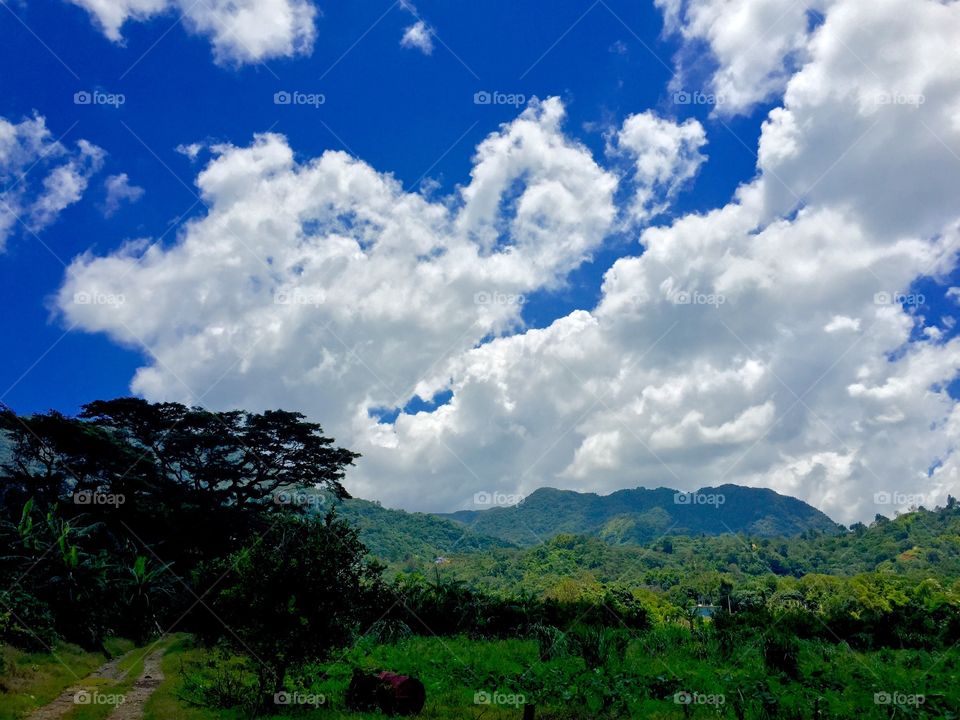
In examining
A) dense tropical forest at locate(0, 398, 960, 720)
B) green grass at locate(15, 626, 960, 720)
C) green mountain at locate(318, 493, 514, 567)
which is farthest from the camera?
green mountain at locate(318, 493, 514, 567)

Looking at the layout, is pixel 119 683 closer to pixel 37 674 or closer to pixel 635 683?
pixel 37 674

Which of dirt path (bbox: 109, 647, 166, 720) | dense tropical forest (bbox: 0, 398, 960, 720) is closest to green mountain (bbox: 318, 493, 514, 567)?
dense tropical forest (bbox: 0, 398, 960, 720)

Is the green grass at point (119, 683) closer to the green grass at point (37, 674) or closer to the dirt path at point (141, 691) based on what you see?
the dirt path at point (141, 691)

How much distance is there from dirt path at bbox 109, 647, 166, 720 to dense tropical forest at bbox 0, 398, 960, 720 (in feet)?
0.48

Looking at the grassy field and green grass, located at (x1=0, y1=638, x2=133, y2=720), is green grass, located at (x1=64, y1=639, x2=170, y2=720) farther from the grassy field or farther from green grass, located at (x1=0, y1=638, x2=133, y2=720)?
the grassy field

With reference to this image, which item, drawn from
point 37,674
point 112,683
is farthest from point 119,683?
point 37,674

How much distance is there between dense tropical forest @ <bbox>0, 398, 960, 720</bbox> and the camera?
17344 millimetres

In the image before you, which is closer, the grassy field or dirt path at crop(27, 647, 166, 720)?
the grassy field

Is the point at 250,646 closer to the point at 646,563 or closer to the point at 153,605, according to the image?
the point at 153,605

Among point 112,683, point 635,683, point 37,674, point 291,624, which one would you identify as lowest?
point 112,683

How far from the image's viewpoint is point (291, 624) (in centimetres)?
1678

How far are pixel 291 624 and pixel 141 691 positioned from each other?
28.1ft

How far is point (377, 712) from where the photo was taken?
55.6ft

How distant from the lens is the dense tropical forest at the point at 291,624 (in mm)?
17344
